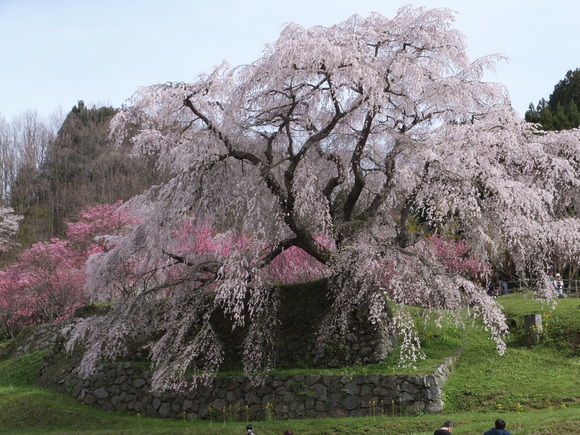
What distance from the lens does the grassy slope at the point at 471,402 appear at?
9359mm

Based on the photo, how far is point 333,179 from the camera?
13.1 meters

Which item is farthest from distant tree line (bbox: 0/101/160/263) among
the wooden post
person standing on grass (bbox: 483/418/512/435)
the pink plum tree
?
person standing on grass (bbox: 483/418/512/435)

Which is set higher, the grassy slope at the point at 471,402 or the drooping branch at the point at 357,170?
the drooping branch at the point at 357,170

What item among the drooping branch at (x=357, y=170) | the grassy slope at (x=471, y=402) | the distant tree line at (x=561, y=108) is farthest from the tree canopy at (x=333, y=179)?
the distant tree line at (x=561, y=108)

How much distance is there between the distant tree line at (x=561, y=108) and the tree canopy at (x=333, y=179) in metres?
16.4

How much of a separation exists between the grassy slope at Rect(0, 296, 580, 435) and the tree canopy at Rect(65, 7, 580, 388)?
1.19 metres

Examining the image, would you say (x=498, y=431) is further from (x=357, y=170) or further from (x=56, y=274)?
(x=56, y=274)

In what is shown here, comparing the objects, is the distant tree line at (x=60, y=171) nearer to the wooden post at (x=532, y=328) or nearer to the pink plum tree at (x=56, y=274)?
the pink plum tree at (x=56, y=274)

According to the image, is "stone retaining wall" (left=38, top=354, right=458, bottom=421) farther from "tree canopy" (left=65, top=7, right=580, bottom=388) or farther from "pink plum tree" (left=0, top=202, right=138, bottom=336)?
"pink plum tree" (left=0, top=202, right=138, bottom=336)

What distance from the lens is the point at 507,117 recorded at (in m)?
12.1

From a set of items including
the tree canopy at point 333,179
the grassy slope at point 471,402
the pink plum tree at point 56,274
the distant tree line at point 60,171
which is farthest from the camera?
the distant tree line at point 60,171

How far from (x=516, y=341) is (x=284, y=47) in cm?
835

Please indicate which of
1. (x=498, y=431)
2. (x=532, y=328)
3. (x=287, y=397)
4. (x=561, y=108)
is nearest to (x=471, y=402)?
(x=532, y=328)

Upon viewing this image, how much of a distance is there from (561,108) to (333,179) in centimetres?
2041
